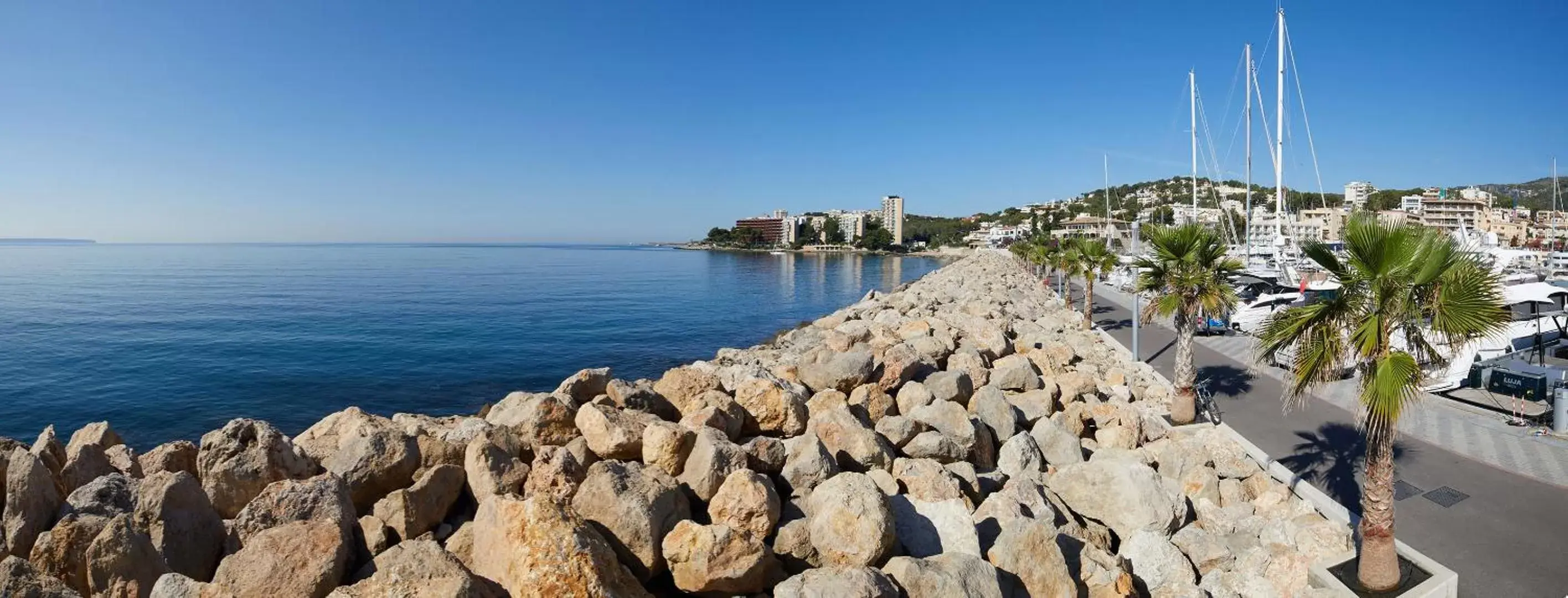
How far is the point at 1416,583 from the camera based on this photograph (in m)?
7.59

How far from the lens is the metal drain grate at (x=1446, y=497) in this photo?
9.80 m

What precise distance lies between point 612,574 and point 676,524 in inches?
38.5

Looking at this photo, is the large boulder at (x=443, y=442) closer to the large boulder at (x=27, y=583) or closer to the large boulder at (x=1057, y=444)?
the large boulder at (x=27, y=583)

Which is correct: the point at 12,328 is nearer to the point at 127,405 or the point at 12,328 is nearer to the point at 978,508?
the point at 127,405

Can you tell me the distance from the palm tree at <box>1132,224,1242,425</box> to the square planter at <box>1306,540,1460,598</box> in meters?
5.77

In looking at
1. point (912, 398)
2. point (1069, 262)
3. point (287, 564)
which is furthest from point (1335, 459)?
point (1069, 262)

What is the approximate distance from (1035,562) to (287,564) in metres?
5.81

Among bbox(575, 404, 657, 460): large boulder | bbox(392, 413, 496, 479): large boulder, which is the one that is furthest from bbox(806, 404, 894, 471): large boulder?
bbox(392, 413, 496, 479): large boulder

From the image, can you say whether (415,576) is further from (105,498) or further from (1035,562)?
(1035,562)

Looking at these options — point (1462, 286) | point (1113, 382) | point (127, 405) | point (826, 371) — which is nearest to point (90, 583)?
point (826, 371)

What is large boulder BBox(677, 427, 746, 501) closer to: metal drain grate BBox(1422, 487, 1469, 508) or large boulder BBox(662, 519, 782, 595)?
large boulder BBox(662, 519, 782, 595)

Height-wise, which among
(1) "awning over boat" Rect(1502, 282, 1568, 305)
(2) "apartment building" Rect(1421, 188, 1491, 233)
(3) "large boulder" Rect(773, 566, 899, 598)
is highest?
(2) "apartment building" Rect(1421, 188, 1491, 233)

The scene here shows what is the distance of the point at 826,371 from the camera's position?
39.5ft

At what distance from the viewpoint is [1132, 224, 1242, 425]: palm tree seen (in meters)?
13.8
